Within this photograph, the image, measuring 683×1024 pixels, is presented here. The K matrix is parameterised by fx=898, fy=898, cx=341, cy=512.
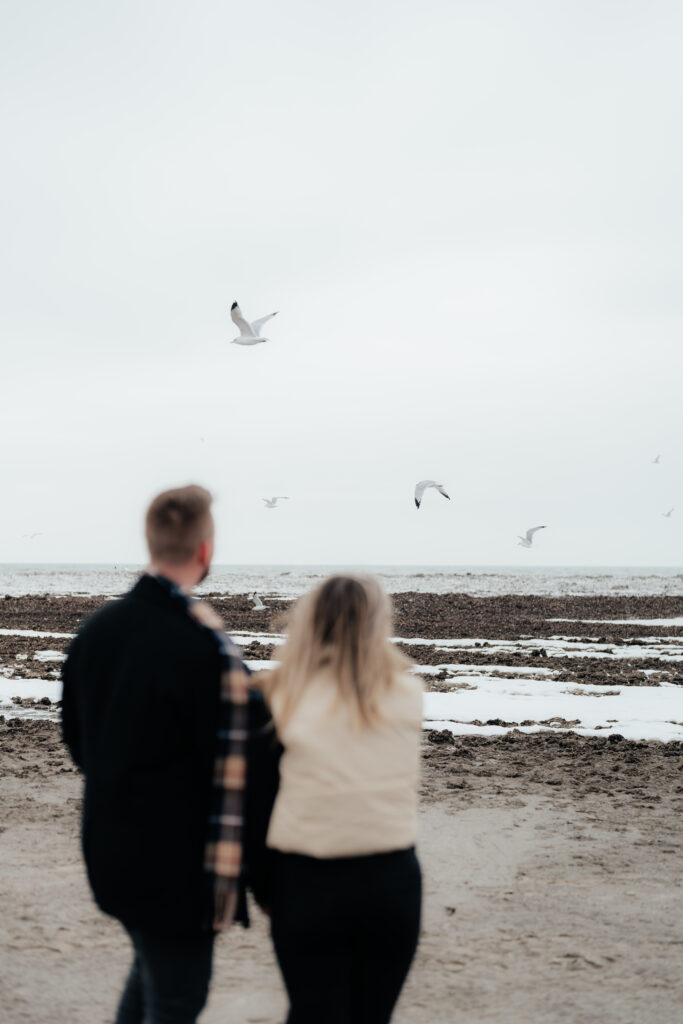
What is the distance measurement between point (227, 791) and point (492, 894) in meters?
3.39

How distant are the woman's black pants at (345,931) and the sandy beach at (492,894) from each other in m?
1.69

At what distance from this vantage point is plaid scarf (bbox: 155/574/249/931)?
7.89 feet

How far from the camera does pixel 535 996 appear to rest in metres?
3.99

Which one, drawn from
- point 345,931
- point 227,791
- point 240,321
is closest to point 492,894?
point 345,931

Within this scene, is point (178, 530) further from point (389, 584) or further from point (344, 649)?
point (389, 584)

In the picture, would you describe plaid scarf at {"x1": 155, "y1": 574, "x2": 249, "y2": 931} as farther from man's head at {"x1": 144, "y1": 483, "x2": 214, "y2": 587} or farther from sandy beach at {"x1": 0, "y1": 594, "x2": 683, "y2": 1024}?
sandy beach at {"x1": 0, "y1": 594, "x2": 683, "y2": 1024}

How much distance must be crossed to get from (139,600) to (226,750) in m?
0.48

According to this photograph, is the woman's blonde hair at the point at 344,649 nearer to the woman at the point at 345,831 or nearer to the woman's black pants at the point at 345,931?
the woman at the point at 345,831

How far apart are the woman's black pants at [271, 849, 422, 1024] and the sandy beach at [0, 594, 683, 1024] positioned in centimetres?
169

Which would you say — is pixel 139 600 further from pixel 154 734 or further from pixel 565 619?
pixel 565 619

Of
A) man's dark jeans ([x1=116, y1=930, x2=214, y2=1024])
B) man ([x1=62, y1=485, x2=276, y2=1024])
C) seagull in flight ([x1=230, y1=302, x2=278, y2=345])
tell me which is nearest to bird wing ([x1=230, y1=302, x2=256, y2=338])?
seagull in flight ([x1=230, y1=302, x2=278, y2=345])

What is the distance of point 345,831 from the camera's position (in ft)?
7.69

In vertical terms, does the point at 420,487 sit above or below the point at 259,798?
above

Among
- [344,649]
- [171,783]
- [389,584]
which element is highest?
[344,649]
